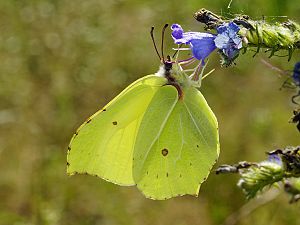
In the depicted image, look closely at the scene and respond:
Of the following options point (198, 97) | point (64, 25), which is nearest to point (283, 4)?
point (198, 97)

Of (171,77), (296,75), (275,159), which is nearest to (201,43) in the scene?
(296,75)

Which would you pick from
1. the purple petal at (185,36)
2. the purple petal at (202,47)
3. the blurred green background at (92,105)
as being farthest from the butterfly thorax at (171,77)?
the blurred green background at (92,105)

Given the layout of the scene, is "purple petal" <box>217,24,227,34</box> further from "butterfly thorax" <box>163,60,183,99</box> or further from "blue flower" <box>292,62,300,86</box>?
"butterfly thorax" <box>163,60,183,99</box>

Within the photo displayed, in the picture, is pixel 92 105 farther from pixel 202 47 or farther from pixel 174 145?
pixel 202 47

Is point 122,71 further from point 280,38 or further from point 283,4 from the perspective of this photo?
point 280,38

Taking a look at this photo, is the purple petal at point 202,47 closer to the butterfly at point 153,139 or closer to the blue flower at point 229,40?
the blue flower at point 229,40
